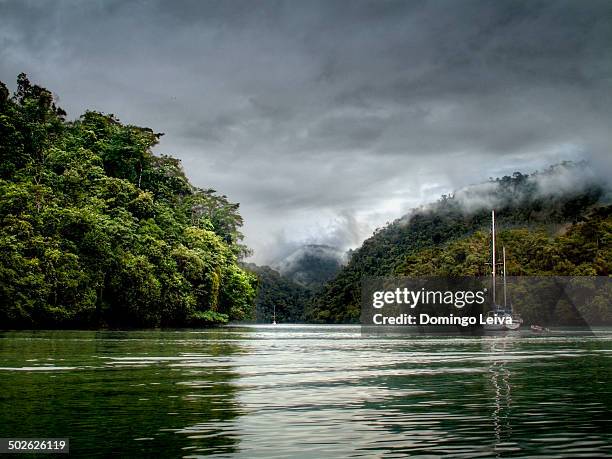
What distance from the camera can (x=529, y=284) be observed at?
12850 cm

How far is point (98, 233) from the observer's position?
7781 cm

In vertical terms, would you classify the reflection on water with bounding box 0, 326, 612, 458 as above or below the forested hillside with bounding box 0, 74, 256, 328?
below

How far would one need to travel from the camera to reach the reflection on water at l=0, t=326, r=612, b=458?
1002 cm

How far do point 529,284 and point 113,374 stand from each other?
379 feet

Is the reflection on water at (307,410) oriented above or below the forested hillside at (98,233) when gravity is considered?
below

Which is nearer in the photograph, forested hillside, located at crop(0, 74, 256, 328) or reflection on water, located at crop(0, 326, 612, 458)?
reflection on water, located at crop(0, 326, 612, 458)

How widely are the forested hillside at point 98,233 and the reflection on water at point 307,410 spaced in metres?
47.4

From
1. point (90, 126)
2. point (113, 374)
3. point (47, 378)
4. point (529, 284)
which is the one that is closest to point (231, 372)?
point (113, 374)

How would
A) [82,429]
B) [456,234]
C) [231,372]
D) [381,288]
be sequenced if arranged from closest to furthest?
[82,429]
[231,372]
[381,288]
[456,234]

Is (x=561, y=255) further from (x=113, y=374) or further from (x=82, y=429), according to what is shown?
(x=82, y=429)

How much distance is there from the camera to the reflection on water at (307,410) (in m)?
10.0

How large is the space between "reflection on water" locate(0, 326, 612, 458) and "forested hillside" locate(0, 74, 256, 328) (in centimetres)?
4742

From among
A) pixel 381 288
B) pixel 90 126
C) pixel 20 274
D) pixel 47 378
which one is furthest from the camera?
pixel 381 288

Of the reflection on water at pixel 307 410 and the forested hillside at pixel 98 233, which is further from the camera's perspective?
the forested hillside at pixel 98 233
